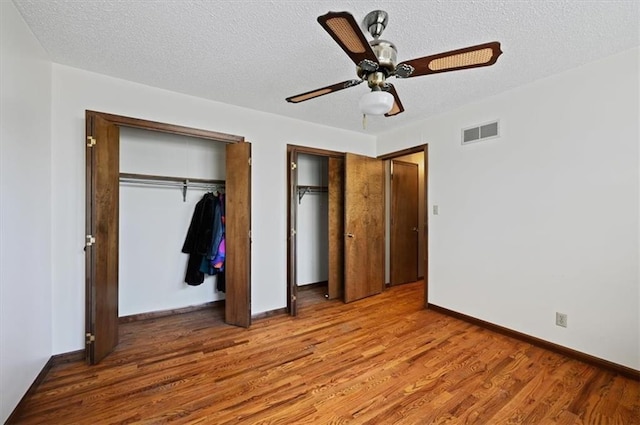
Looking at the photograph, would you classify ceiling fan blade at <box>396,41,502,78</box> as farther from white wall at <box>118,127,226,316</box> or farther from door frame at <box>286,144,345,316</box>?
white wall at <box>118,127,226,316</box>

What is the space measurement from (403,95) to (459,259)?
1.94 meters

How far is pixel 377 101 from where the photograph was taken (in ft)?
5.17

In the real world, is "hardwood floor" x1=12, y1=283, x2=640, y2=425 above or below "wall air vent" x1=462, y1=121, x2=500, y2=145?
below

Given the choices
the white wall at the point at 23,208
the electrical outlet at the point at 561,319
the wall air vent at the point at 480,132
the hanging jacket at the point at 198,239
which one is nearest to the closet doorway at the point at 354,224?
the hanging jacket at the point at 198,239

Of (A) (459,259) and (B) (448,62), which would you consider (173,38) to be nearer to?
(B) (448,62)

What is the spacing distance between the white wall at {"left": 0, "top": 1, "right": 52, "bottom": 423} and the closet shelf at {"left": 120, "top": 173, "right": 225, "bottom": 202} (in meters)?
0.86

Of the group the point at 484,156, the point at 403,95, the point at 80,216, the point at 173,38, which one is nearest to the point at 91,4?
the point at 173,38

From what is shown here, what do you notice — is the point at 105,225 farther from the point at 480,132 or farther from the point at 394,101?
the point at 480,132

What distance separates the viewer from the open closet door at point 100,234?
7.21 feet

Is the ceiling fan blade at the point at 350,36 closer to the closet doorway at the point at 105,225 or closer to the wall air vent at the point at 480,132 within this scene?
the closet doorway at the point at 105,225

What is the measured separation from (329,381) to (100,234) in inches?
84.9

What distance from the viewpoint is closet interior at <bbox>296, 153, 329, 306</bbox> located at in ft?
13.9

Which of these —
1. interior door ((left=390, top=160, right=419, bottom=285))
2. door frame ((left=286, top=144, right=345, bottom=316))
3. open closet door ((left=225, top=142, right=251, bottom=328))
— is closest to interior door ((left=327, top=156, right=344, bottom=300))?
door frame ((left=286, top=144, right=345, bottom=316))

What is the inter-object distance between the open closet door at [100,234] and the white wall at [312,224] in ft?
7.72
